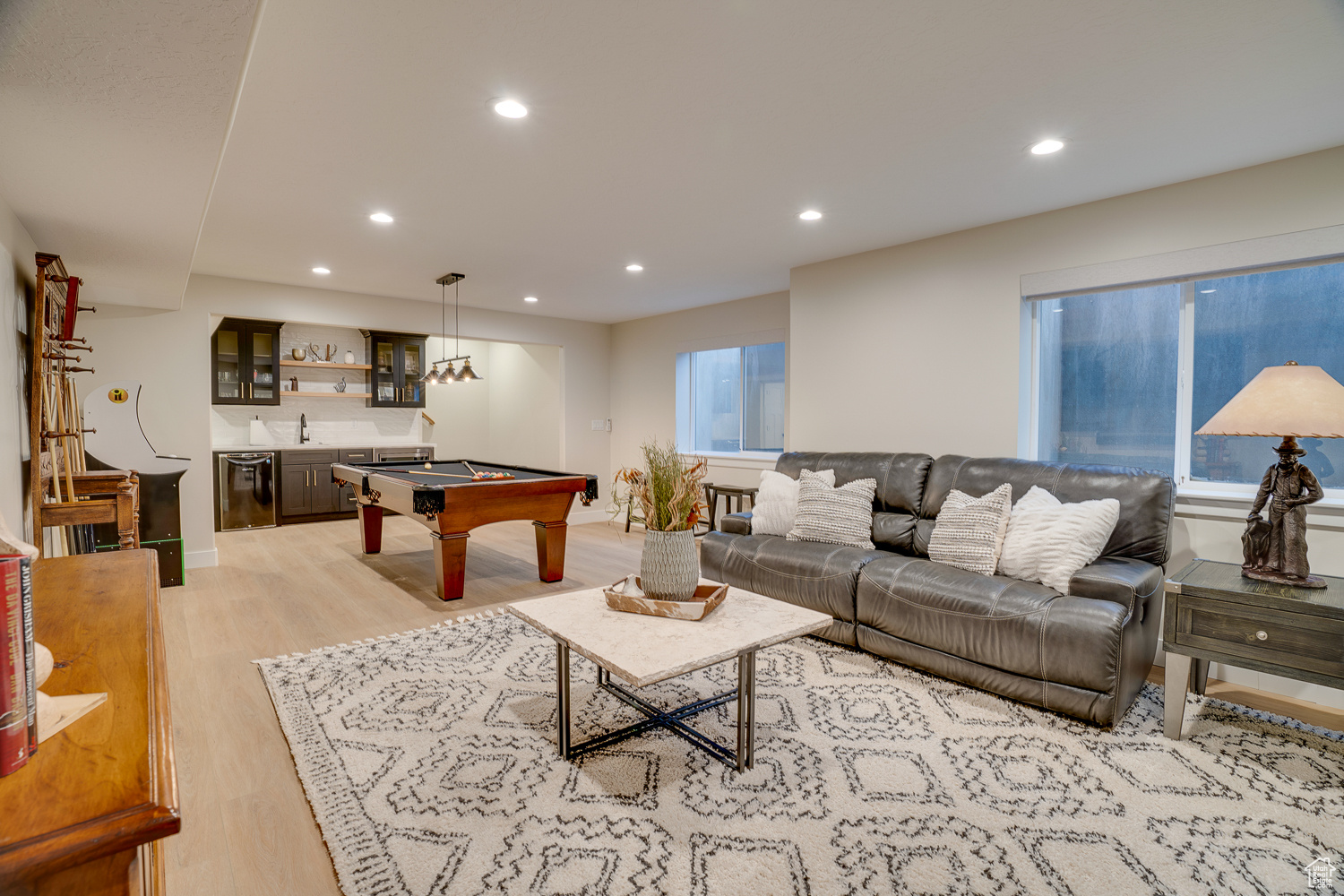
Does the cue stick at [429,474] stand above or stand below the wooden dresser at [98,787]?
above

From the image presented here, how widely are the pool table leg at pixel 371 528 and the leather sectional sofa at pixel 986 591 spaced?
326 centimetres

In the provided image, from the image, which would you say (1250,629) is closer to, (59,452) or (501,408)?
(59,452)

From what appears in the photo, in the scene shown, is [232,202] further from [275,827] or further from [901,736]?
[901,736]

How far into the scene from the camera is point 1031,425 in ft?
12.3

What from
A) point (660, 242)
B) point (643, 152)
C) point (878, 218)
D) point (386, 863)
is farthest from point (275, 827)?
point (878, 218)

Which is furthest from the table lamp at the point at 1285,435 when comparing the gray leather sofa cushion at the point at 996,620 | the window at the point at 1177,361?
the window at the point at 1177,361

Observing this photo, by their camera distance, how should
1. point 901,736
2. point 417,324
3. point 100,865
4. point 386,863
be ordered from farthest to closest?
point 417,324
point 901,736
point 386,863
point 100,865

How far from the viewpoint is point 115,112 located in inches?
69.1

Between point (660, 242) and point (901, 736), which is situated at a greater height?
point (660, 242)

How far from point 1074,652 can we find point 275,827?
280 cm

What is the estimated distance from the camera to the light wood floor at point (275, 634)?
5.85 ft

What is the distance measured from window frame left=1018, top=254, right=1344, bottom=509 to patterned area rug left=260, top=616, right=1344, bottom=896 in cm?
104

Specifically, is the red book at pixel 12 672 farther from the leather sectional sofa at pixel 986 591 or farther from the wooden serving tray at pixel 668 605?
the leather sectional sofa at pixel 986 591

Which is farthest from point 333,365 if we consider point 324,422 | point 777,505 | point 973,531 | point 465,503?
point 973,531
